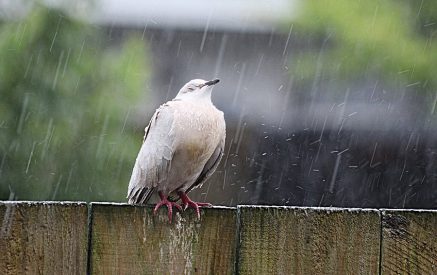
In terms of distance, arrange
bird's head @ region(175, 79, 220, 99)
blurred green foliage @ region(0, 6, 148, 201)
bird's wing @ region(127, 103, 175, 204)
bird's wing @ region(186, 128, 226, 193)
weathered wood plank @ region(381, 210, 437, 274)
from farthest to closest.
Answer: blurred green foliage @ region(0, 6, 148, 201)
bird's head @ region(175, 79, 220, 99)
bird's wing @ region(186, 128, 226, 193)
bird's wing @ region(127, 103, 175, 204)
weathered wood plank @ region(381, 210, 437, 274)

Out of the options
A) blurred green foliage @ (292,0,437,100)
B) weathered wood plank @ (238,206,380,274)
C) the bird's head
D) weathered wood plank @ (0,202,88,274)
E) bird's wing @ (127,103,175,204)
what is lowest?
weathered wood plank @ (0,202,88,274)

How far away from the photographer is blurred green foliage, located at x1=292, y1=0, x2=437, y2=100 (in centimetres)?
1067

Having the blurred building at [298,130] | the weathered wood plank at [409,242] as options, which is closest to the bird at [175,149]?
the weathered wood plank at [409,242]

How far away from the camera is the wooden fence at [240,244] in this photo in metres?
1.74

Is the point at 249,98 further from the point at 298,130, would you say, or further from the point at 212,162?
the point at 212,162

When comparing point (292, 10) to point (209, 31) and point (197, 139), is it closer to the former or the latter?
point (209, 31)

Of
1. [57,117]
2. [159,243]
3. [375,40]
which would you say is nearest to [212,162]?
[159,243]

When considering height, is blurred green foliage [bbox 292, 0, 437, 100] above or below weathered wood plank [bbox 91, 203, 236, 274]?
above

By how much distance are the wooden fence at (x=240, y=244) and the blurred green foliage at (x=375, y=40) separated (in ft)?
29.7

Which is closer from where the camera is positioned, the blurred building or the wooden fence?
the wooden fence

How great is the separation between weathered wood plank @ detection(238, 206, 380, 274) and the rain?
516 cm

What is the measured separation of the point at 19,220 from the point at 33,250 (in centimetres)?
7

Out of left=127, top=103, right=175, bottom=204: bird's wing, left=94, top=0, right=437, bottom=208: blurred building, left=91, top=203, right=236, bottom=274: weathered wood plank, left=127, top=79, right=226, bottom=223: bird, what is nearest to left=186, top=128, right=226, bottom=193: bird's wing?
left=127, top=79, right=226, bottom=223: bird

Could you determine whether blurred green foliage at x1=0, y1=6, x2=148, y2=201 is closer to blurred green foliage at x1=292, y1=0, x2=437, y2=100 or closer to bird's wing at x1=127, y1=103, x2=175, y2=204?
bird's wing at x1=127, y1=103, x2=175, y2=204
